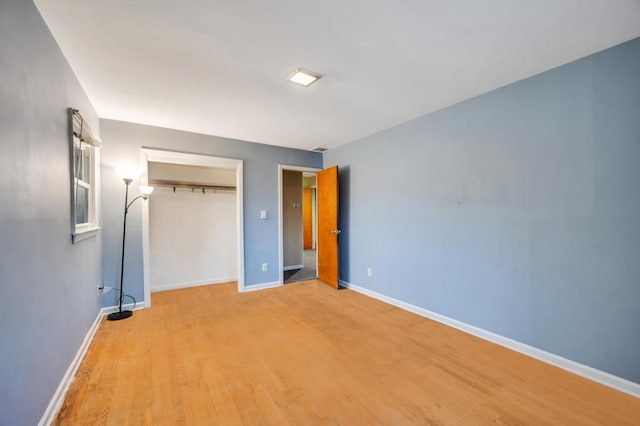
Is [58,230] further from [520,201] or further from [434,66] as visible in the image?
[520,201]

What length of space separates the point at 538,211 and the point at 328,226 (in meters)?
2.85

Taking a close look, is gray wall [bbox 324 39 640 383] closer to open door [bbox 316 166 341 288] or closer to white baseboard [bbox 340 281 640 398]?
white baseboard [bbox 340 281 640 398]

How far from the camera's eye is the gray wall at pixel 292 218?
18.8 ft

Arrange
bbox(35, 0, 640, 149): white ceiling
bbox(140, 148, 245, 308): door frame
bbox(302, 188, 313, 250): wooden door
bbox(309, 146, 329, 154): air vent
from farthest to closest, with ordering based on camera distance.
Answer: bbox(302, 188, 313, 250): wooden door
bbox(309, 146, 329, 154): air vent
bbox(140, 148, 245, 308): door frame
bbox(35, 0, 640, 149): white ceiling

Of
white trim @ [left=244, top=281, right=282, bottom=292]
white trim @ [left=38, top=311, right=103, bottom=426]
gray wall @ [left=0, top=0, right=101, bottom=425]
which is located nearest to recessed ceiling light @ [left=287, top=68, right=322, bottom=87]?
gray wall @ [left=0, top=0, right=101, bottom=425]

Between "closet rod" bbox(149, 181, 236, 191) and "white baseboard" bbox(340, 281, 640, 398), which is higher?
"closet rod" bbox(149, 181, 236, 191)

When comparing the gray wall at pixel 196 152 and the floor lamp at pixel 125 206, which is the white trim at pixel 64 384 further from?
the gray wall at pixel 196 152

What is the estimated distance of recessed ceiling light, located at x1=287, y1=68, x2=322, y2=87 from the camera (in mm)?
2104

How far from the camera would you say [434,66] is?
205 cm

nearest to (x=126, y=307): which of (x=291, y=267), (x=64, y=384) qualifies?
(x=64, y=384)

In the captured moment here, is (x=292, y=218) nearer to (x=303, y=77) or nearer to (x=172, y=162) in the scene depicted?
(x=172, y=162)

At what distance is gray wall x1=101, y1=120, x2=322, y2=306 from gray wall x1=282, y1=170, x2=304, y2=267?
1.14m

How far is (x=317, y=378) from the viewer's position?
194 cm

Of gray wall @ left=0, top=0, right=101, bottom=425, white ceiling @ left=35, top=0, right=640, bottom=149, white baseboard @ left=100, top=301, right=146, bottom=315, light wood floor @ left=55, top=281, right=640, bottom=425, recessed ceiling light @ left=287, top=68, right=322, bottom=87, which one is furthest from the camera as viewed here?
white baseboard @ left=100, top=301, right=146, bottom=315
